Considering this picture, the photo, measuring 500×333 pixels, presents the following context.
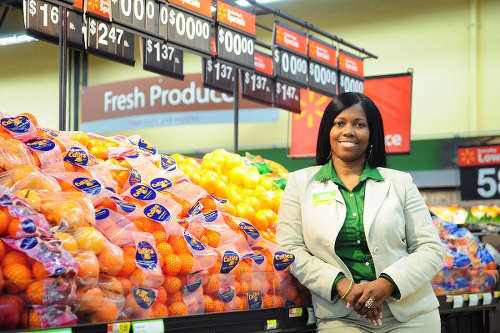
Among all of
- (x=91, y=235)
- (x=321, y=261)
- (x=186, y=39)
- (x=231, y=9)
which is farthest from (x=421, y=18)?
(x=91, y=235)

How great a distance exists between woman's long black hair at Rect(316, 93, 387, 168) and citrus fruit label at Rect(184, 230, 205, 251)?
67 cm

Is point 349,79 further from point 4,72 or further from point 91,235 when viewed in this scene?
point 4,72

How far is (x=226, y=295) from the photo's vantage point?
2182 millimetres

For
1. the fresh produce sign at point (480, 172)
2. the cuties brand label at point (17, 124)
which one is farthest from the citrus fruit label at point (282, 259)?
the fresh produce sign at point (480, 172)

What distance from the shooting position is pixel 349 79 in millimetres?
7977

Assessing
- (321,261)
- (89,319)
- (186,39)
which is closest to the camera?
(89,319)

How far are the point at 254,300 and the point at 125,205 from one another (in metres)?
0.58

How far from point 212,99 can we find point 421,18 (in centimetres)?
399

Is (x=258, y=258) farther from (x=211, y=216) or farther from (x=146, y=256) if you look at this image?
(x=146, y=256)

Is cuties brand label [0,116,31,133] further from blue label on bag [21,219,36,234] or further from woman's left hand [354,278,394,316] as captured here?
woman's left hand [354,278,394,316]

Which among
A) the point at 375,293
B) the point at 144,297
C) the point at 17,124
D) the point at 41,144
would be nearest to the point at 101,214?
the point at 144,297

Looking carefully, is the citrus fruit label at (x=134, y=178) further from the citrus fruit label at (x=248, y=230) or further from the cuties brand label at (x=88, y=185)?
the citrus fruit label at (x=248, y=230)

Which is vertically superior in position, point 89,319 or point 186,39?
point 186,39

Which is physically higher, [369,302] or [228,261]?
[228,261]
